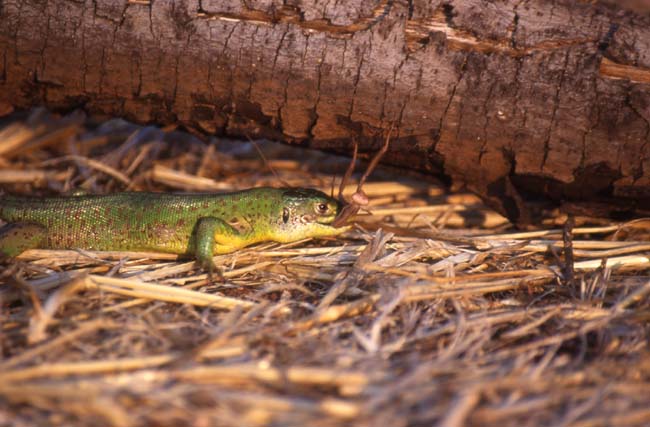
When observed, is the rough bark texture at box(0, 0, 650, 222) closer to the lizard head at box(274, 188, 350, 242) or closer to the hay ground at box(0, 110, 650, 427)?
the lizard head at box(274, 188, 350, 242)

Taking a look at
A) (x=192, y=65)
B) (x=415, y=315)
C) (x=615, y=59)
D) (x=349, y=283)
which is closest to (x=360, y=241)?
(x=349, y=283)

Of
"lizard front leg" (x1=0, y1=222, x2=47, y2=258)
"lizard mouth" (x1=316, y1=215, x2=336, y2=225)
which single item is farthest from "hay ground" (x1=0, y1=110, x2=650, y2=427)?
"lizard mouth" (x1=316, y1=215, x2=336, y2=225)

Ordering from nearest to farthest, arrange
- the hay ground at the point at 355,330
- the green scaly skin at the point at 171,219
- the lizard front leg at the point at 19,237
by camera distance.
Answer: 1. the hay ground at the point at 355,330
2. the lizard front leg at the point at 19,237
3. the green scaly skin at the point at 171,219

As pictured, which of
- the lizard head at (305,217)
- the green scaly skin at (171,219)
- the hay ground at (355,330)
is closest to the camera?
the hay ground at (355,330)

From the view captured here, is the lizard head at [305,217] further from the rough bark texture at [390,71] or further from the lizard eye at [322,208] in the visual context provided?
the rough bark texture at [390,71]

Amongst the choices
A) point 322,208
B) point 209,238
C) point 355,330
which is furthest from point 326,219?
point 355,330

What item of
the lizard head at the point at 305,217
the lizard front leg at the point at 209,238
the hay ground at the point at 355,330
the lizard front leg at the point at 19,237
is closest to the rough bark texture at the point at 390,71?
the lizard head at the point at 305,217

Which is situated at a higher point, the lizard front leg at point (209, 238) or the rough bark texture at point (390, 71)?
the rough bark texture at point (390, 71)
